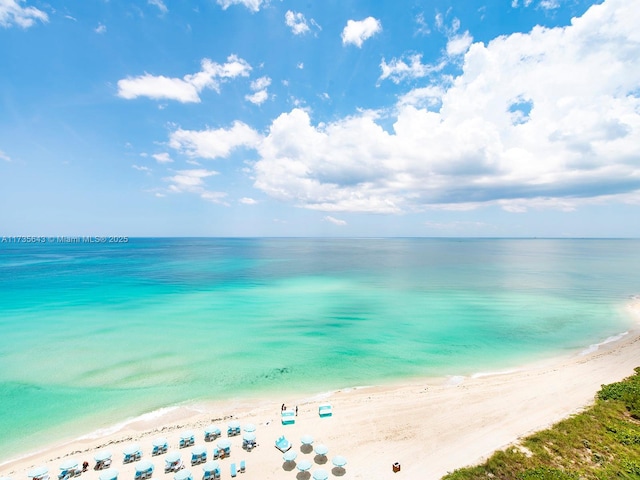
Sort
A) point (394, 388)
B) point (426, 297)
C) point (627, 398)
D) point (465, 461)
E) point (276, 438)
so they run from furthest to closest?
point (426, 297)
point (394, 388)
point (627, 398)
point (276, 438)
point (465, 461)

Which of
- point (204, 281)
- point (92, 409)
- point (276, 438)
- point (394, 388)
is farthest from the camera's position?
point (204, 281)

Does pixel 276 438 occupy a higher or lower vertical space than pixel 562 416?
lower

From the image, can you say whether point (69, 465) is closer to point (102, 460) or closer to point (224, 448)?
point (102, 460)

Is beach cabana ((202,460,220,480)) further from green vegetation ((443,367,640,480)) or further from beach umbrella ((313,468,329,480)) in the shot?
green vegetation ((443,367,640,480))

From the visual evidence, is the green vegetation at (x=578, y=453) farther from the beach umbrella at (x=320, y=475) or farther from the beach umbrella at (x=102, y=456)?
the beach umbrella at (x=102, y=456)

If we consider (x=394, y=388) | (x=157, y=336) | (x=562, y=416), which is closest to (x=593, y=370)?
(x=562, y=416)

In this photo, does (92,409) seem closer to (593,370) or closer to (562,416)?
→ (562,416)

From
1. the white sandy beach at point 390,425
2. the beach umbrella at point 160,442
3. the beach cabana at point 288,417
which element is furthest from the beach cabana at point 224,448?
the beach cabana at point 288,417
